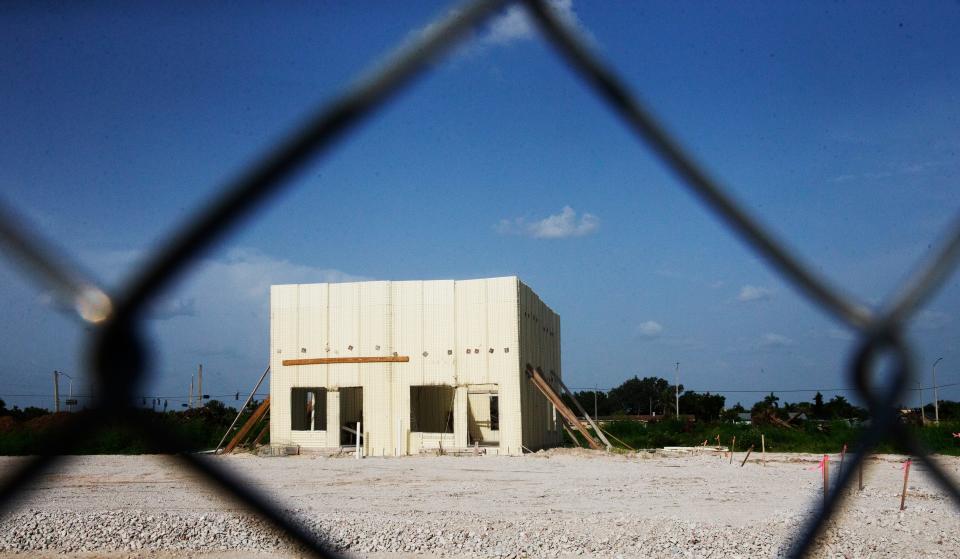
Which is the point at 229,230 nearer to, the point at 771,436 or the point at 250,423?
the point at 250,423

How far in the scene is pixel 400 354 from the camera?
2359 centimetres

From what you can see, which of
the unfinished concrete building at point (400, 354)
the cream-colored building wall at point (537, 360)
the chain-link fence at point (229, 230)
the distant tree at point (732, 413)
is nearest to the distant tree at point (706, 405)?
the distant tree at point (732, 413)

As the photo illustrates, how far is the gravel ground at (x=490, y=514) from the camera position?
799cm

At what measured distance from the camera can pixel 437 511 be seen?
10766mm

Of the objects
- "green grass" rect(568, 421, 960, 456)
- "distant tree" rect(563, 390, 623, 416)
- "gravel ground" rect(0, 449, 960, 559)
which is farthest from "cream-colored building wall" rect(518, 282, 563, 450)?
"distant tree" rect(563, 390, 623, 416)

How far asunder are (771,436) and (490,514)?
22.0 meters

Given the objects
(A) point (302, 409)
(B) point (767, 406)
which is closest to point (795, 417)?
(B) point (767, 406)

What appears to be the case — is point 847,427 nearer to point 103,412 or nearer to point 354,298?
point 354,298

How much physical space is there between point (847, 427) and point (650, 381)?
56516 mm

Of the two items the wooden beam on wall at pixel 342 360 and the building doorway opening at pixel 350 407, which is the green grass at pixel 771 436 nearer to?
the building doorway opening at pixel 350 407

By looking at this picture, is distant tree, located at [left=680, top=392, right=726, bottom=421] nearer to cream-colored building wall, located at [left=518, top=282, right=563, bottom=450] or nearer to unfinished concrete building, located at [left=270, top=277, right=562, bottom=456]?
cream-colored building wall, located at [left=518, top=282, right=563, bottom=450]

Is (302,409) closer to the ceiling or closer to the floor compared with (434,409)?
closer to the ceiling

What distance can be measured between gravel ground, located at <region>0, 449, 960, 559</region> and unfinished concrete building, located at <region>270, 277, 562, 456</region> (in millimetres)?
4880

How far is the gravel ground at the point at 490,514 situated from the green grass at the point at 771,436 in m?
9.51
